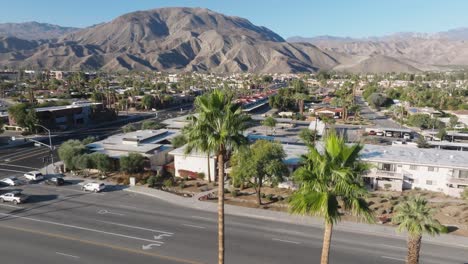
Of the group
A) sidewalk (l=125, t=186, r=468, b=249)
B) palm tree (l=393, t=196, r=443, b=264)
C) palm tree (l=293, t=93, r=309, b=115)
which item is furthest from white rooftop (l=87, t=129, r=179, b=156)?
palm tree (l=293, t=93, r=309, b=115)

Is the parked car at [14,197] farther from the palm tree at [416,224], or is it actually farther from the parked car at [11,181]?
the palm tree at [416,224]

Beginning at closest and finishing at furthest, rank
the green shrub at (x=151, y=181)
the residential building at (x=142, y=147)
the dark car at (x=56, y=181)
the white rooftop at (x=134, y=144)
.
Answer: the green shrub at (x=151, y=181), the dark car at (x=56, y=181), the residential building at (x=142, y=147), the white rooftop at (x=134, y=144)

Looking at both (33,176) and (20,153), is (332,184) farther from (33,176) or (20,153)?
(20,153)

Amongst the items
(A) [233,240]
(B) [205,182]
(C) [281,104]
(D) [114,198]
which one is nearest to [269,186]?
(B) [205,182]

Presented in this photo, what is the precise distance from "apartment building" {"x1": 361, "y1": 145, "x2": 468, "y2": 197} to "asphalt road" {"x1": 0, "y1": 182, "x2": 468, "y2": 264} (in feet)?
48.2

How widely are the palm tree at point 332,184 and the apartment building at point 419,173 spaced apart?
33.4 metres

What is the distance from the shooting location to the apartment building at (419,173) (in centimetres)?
4262

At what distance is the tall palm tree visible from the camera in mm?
15680

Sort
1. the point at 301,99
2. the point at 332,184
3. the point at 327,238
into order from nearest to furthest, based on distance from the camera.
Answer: the point at 332,184 → the point at 327,238 → the point at 301,99

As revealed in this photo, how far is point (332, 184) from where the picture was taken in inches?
493

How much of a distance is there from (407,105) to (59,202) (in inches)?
4424

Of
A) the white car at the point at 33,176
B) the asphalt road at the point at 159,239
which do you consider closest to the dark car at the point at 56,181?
the white car at the point at 33,176

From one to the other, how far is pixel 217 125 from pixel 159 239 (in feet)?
61.1

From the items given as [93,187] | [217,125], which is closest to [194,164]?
[93,187]
